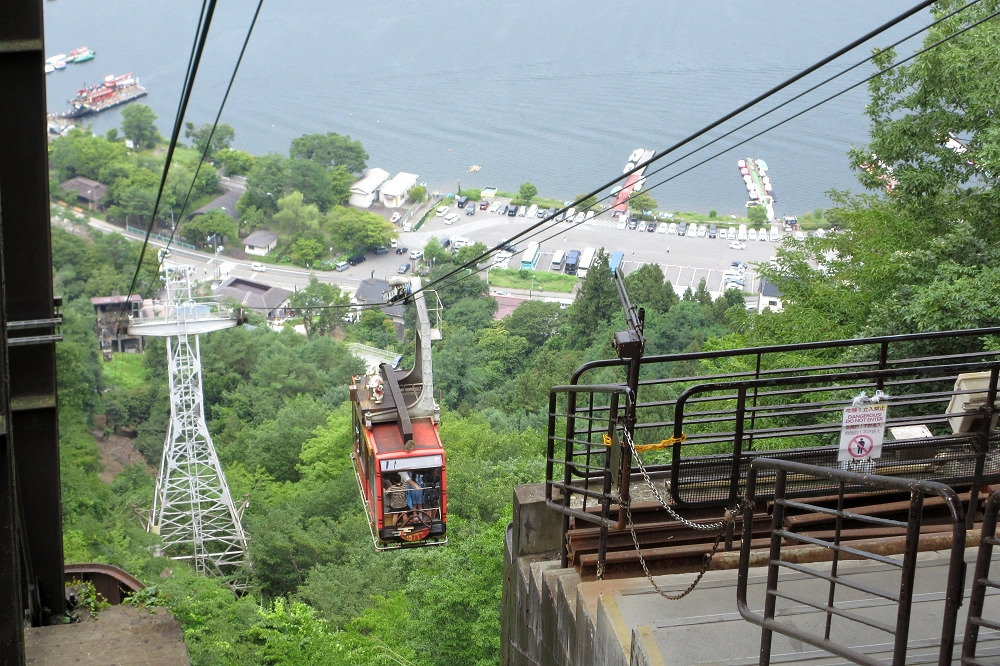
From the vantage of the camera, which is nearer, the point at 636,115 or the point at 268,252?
the point at 268,252

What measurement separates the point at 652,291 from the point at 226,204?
5868 centimetres

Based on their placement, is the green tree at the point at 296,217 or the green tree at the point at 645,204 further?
the green tree at the point at 296,217

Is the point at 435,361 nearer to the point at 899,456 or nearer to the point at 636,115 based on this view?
the point at 899,456

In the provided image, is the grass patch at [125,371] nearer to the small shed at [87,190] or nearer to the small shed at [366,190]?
the small shed at [87,190]

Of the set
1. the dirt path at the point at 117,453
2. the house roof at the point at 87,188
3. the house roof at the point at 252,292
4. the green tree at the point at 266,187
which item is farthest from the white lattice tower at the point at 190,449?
the house roof at the point at 87,188

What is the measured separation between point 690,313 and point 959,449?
53.1 m

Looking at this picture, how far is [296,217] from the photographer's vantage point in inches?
3971

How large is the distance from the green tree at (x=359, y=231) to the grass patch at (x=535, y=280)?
44.7 ft

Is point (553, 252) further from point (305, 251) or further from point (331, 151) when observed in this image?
point (331, 151)

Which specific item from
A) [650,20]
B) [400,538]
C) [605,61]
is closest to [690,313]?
[400,538]

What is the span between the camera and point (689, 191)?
380ft

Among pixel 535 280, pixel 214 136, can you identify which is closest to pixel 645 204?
pixel 535 280

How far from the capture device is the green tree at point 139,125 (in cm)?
11306

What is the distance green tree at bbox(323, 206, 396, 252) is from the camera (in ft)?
324
